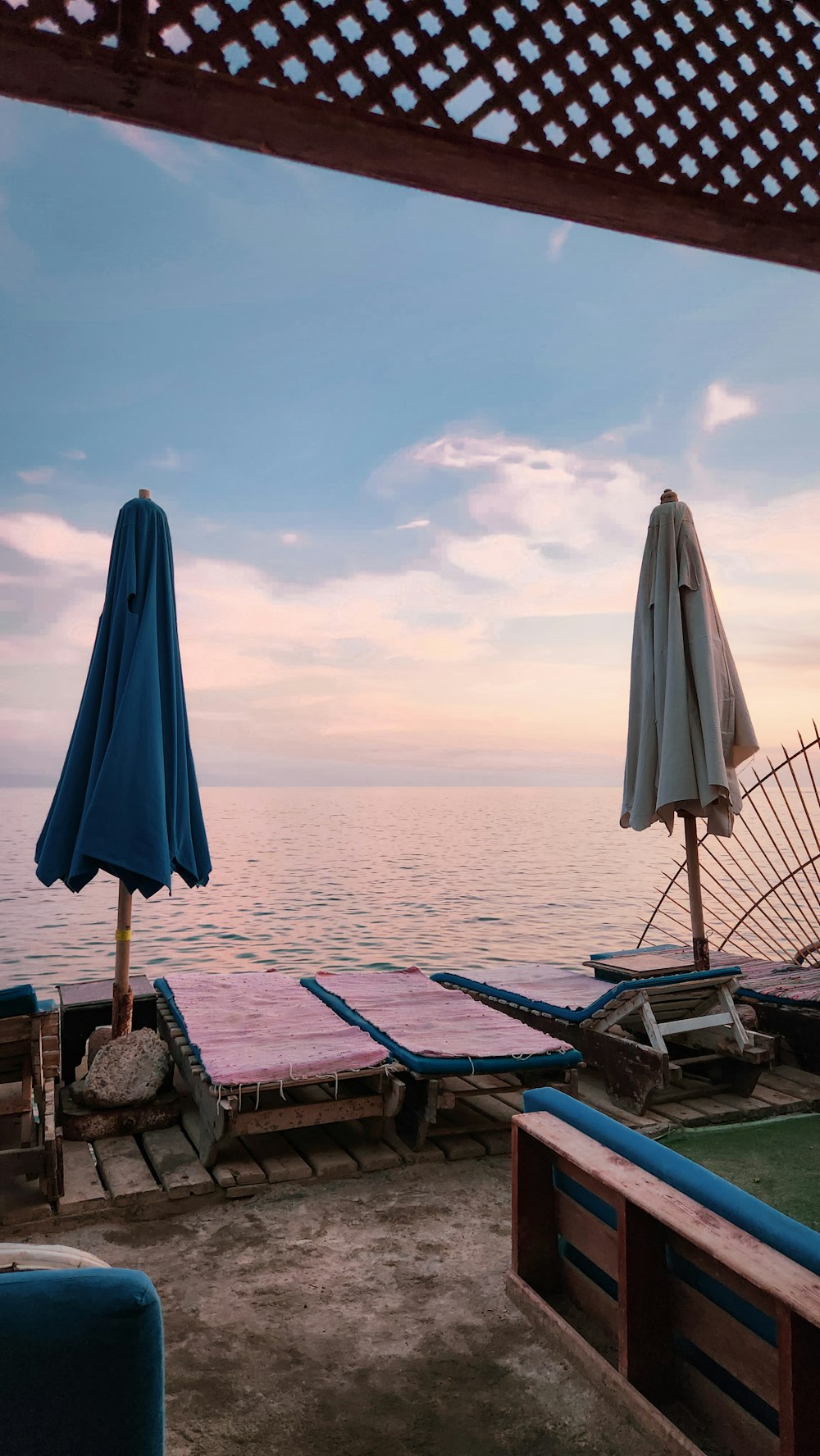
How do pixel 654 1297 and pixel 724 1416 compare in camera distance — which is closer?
pixel 724 1416

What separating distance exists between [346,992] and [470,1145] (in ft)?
4.42

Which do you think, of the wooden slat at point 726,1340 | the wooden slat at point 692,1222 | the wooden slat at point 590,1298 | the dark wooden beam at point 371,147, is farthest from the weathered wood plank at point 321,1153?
the dark wooden beam at point 371,147

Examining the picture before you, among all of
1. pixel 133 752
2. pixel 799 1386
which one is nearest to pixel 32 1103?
pixel 133 752

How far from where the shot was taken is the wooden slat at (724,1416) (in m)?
1.83

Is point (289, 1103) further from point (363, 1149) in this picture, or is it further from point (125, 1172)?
point (125, 1172)

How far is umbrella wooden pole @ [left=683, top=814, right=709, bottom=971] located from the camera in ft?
17.6

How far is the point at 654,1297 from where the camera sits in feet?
6.87

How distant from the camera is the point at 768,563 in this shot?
50.1 ft

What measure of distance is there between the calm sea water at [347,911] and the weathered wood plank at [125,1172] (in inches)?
337

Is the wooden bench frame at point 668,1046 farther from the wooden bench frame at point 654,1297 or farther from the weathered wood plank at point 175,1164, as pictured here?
the weathered wood plank at point 175,1164

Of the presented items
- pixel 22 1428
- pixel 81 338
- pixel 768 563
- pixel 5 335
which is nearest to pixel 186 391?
pixel 81 338

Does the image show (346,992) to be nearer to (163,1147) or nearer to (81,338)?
(163,1147)

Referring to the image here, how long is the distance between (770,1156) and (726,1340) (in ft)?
7.71

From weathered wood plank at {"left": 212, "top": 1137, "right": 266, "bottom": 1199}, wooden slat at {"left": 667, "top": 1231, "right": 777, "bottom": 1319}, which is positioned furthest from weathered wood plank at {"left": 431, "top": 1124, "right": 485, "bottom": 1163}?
wooden slat at {"left": 667, "top": 1231, "right": 777, "bottom": 1319}
